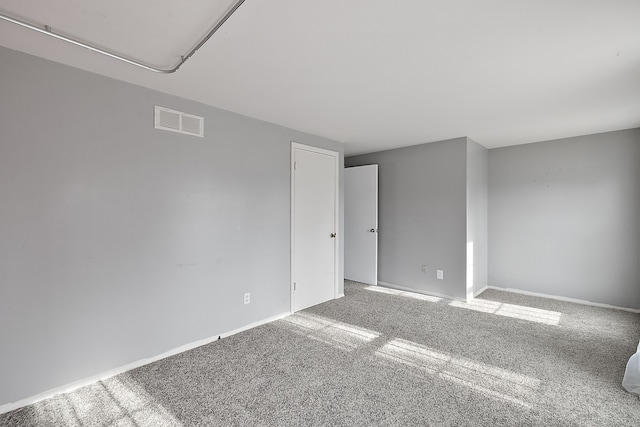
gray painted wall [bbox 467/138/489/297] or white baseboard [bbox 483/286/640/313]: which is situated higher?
gray painted wall [bbox 467/138/489/297]

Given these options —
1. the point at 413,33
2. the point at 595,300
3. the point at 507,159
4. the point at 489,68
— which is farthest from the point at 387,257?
the point at 413,33

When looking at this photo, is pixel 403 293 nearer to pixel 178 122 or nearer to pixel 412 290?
pixel 412 290

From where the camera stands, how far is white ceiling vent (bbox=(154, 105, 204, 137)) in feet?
8.23

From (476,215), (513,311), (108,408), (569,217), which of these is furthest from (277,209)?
(569,217)

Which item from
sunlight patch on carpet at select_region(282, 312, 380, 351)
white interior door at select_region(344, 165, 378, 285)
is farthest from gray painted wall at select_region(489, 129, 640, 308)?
sunlight patch on carpet at select_region(282, 312, 380, 351)

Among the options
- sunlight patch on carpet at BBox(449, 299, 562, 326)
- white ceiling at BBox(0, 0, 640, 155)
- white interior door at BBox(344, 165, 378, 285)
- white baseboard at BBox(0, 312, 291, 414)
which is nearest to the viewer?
white ceiling at BBox(0, 0, 640, 155)

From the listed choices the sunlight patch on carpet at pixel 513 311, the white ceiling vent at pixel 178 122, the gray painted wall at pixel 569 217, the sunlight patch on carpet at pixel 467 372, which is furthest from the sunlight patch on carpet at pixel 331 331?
the gray painted wall at pixel 569 217

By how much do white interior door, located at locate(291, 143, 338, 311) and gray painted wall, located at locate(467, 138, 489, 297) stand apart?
187 cm

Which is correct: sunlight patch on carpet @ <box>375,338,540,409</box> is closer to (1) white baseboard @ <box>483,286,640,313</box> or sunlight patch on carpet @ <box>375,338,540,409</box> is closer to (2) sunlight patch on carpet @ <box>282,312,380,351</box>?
(2) sunlight patch on carpet @ <box>282,312,380,351</box>

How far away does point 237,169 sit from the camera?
3.04 meters

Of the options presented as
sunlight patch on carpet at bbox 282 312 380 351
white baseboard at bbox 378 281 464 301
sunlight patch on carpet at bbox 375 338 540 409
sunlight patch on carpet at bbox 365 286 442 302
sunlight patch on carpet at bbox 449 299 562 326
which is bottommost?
sunlight patch on carpet at bbox 375 338 540 409

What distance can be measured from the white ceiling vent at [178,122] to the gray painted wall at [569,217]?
172 inches

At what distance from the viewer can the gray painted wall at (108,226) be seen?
Result: 1889 millimetres

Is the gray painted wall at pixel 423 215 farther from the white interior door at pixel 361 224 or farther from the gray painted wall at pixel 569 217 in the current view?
the gray painted wall at pixel 569 217
